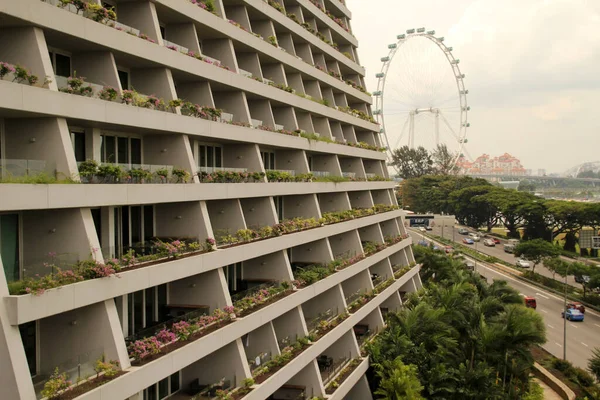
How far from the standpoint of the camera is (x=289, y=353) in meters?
28.1

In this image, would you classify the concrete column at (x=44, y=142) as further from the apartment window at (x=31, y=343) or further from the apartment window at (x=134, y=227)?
the apartment window at (x=31, y=343)

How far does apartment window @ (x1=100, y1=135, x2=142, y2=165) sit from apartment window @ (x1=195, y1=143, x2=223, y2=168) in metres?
4.62

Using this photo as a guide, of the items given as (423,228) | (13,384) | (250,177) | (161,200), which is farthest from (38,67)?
(423,228)

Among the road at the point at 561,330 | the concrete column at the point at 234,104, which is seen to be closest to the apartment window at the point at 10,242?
the concrete column at the point at 234,104

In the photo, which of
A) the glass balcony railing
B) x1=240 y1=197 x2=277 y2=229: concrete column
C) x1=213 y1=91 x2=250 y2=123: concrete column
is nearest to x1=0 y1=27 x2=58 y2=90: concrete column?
the glass balcony railing

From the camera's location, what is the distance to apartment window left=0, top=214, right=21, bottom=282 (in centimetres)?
1625

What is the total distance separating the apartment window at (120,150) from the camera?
831 inches

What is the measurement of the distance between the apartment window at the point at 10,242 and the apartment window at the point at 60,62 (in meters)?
5.56

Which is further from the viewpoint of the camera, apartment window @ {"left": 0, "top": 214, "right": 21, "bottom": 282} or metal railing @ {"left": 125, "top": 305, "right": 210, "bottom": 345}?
metal railing @ {"left": 125, "top": 305, "right": 210, "bottom": 345}

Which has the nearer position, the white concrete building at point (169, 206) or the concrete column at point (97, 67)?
the white concrete building at point (169, 206)

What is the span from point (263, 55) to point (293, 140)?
15.7 feet

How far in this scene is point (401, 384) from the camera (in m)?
32.7

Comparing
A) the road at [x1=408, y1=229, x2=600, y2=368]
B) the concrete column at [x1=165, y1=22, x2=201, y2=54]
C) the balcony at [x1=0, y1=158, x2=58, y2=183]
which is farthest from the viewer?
the road at [x1=408, y1=229, x2=600, y2=368]

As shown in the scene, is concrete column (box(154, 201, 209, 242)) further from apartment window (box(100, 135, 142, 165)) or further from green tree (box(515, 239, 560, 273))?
green tree (box(515, 239, 560, 273))
